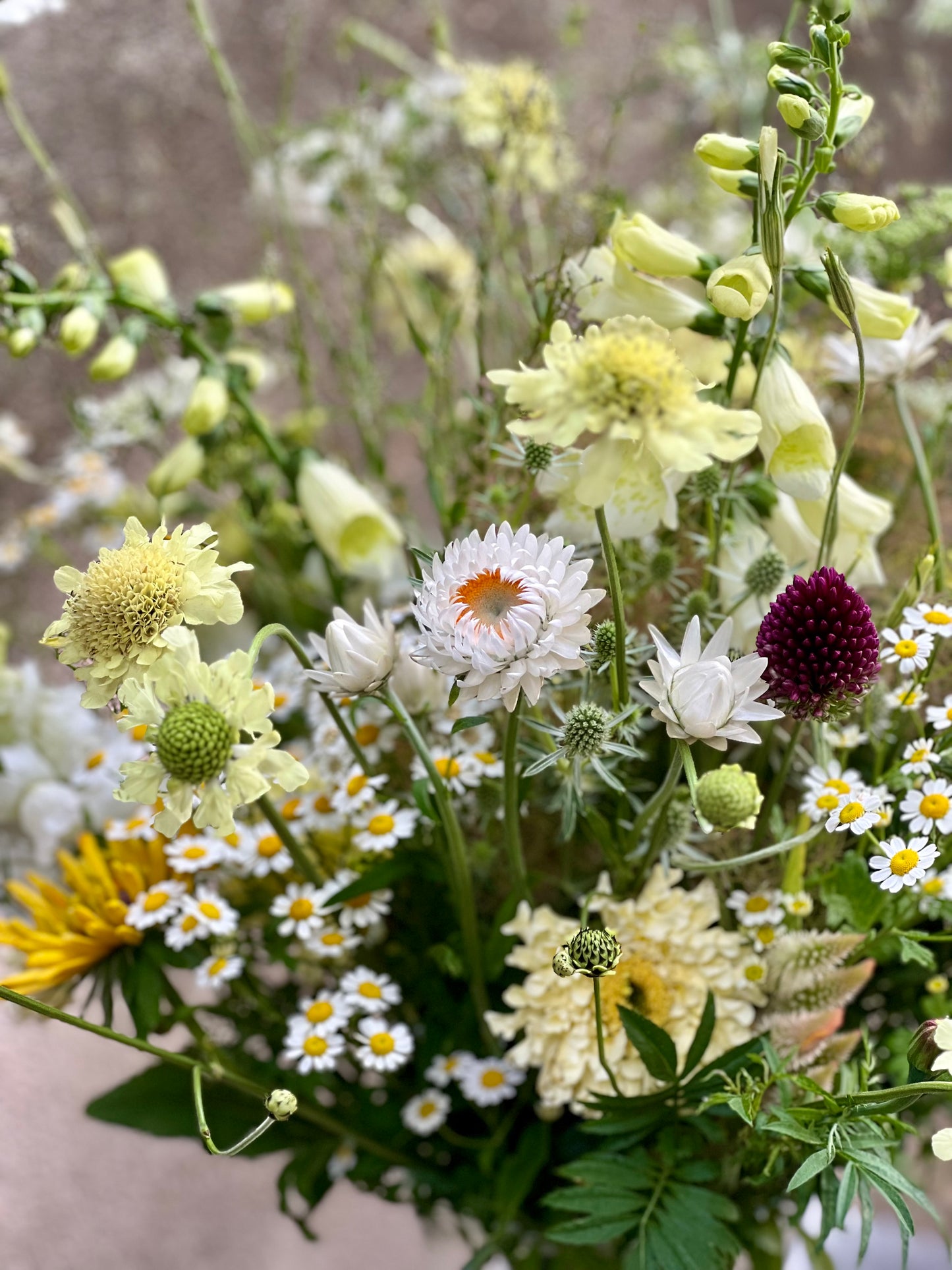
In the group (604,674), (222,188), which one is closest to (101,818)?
(604,674)

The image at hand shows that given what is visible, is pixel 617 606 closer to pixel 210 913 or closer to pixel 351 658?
pixel 351 658

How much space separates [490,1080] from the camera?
18.6 inches

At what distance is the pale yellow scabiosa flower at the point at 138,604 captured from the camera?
33 cm

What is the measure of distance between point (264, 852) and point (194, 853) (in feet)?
0.10

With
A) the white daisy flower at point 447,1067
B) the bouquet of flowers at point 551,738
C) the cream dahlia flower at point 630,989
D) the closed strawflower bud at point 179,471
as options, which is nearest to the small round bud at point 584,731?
the bouquet of flowers at point 551,738

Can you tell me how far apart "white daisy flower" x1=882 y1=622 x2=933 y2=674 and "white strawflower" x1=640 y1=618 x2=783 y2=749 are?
0.24ft

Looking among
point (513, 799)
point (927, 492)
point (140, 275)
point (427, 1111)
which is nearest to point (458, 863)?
point (513, 799)

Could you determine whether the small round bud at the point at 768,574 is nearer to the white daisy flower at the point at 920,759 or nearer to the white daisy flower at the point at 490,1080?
the white daisy flower at the point at 920,759

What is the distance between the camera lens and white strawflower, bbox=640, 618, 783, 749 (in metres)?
0.32

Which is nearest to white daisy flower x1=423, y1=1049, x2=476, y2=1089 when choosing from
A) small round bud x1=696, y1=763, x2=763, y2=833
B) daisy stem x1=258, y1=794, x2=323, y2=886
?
daisy stem x1=258, y1=794, x2=323, y2=886

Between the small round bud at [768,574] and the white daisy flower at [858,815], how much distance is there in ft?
0.30

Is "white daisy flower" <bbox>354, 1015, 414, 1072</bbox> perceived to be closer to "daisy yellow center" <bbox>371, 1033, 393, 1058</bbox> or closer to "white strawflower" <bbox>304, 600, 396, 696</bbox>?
"daisy yellow center" <bbox>371, 1033, 393, 1058</bbox>

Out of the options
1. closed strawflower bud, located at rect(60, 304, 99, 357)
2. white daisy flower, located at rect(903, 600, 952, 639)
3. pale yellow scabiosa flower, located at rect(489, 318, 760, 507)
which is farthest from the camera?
closed strawflower bud, located at rect(60, 304, 99, 357)

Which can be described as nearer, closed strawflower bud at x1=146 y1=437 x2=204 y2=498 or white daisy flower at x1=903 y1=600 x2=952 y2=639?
white daisy flower at x1=903 y1=600 x2=952 y2=639
